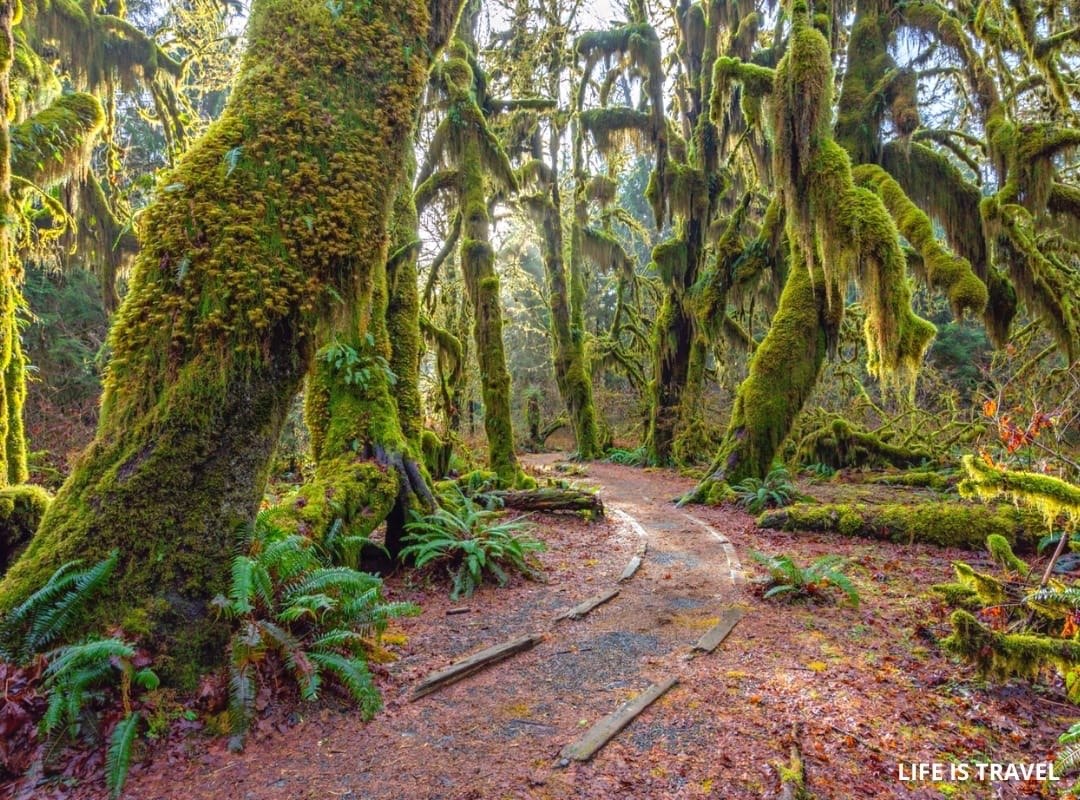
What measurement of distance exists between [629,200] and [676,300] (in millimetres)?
23240

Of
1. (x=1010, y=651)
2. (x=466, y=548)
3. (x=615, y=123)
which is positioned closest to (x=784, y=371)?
(x=466, y=548)

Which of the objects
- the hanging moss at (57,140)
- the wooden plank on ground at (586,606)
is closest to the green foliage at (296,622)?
the wooden plank on ground at (586,606)

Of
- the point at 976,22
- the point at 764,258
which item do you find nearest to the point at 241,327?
the point at 976,22

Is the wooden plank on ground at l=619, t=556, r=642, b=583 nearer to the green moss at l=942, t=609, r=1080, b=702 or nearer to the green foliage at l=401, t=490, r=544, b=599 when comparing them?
the green foliage at l=401, t=490, r=544, b=599

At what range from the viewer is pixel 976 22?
374 inches

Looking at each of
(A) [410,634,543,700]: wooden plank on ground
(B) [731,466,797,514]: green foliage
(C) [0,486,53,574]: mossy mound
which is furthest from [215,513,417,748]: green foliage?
(B) [731,466,797,514]: green foliage

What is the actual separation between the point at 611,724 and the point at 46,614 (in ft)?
10.6

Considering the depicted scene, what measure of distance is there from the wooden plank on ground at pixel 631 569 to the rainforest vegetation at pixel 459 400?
26 centimetres

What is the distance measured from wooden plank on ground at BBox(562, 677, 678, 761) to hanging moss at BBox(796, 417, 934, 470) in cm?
1360

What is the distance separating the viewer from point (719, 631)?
5.03 metres

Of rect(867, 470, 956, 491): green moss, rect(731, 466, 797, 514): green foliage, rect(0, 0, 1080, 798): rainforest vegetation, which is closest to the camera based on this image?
rect(0, 0, 1080, 798): rainforest vegetation

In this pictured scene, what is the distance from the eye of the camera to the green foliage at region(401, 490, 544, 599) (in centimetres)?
626

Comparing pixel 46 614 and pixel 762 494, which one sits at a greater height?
pixel 46 614

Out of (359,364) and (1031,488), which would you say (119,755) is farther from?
(1031,488)
